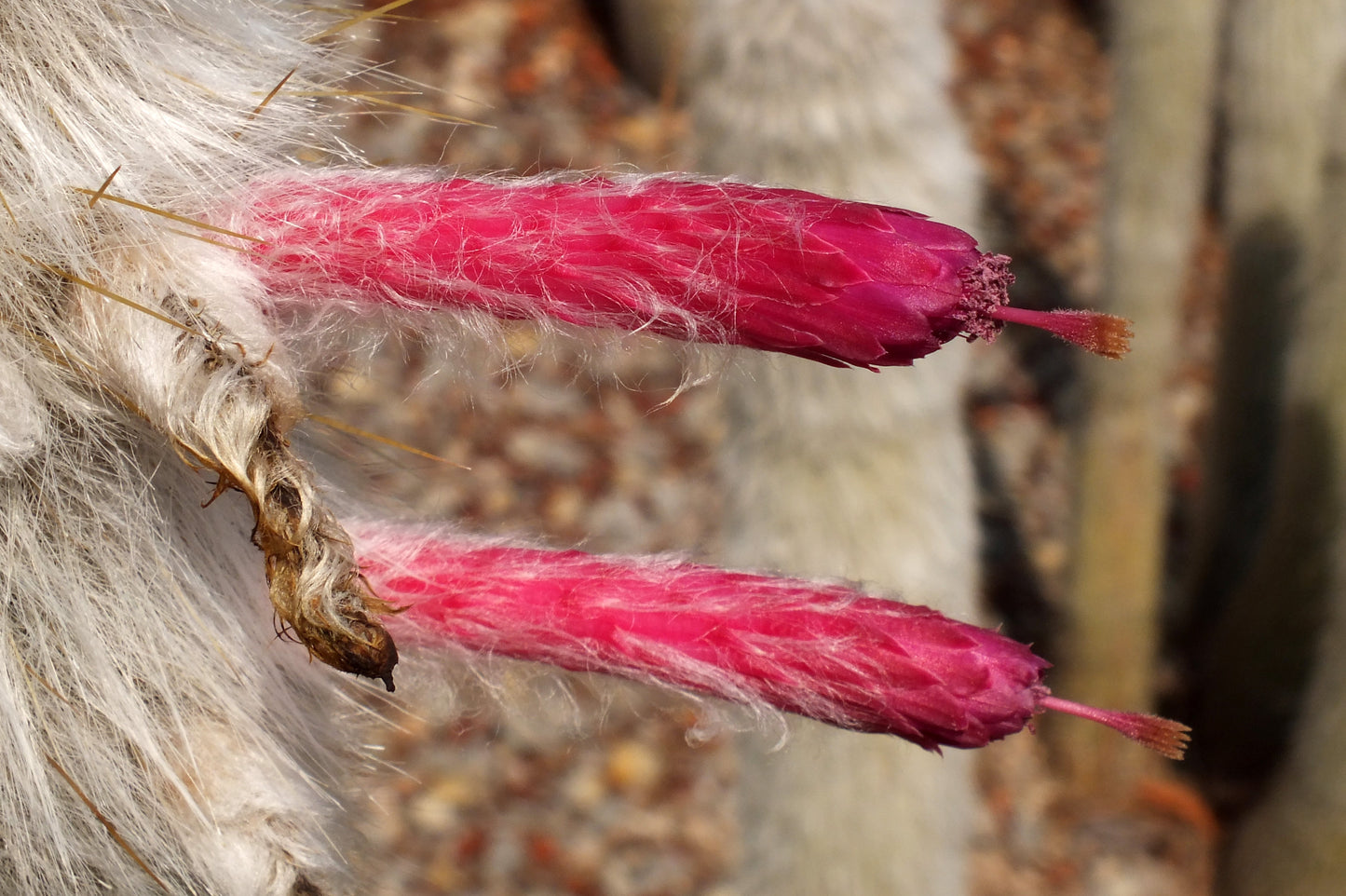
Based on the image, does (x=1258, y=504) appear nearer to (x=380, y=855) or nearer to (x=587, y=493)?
(x=587, y=493)

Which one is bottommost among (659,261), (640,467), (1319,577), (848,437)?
(640,467)

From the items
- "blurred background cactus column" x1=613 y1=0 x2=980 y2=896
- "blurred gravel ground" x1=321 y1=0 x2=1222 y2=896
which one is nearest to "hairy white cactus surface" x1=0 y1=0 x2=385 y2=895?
"blurred background cactus column" x1=613 y1=0 x2=980 y2=896

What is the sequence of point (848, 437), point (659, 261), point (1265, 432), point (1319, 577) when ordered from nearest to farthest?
point (659, 261), point (848, 437), point (1319, 577), point (1265, 432)

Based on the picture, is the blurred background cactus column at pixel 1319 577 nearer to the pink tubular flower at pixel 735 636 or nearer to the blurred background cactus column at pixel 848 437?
the blurred background cactus column at pixel 848 437

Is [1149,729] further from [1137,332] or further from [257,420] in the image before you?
[1137,332]

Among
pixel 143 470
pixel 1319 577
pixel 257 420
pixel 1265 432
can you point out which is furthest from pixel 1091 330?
pixel 1265 432

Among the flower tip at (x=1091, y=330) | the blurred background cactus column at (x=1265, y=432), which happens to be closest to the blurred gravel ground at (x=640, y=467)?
the blurred background cactus column at (x=1265, y=432)
